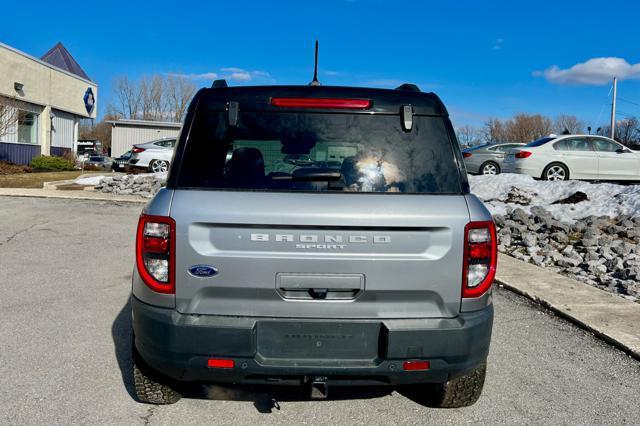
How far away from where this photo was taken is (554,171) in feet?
51.1

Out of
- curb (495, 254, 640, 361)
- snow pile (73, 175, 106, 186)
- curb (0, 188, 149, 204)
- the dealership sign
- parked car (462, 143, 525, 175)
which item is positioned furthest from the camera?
the dealership sign

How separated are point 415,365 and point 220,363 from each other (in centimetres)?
97

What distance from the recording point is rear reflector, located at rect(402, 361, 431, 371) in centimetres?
267

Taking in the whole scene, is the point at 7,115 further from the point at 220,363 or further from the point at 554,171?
the point at 220,363

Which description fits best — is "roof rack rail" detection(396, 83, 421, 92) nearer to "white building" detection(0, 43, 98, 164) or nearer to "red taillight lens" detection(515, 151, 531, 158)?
"red taillight lens" detection(515, 151, 531, 158)

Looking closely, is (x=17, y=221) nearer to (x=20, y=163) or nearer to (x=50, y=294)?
(x=50, y=294)

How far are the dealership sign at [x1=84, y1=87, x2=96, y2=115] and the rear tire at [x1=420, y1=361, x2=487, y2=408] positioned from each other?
35.7 meters

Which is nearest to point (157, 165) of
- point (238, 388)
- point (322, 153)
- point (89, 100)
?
point (89, 100)

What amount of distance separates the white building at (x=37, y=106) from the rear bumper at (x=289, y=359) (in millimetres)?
24308

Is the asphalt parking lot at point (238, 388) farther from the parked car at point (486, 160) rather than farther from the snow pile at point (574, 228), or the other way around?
the parked car at point (486, 160)

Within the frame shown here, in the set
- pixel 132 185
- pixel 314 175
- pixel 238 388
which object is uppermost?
pixel 314 175

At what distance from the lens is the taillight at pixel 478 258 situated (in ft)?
8.81

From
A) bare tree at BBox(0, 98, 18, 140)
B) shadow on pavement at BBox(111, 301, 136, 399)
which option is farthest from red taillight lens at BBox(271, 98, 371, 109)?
bare tree at BBox(0, 98, 18, 140)

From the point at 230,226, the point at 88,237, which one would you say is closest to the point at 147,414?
the point at 230,226
